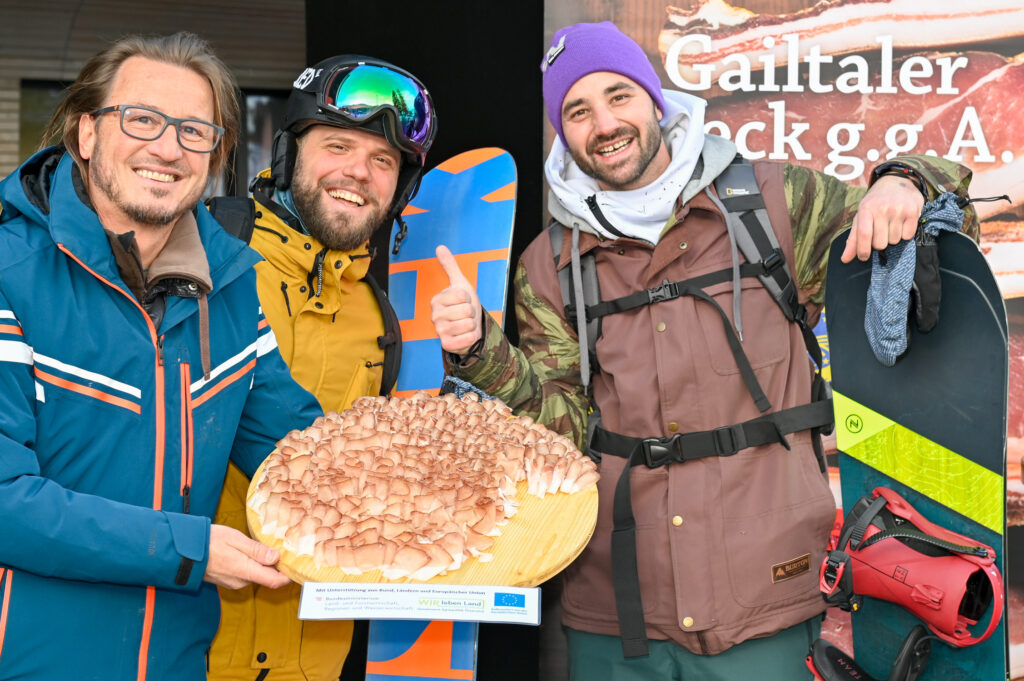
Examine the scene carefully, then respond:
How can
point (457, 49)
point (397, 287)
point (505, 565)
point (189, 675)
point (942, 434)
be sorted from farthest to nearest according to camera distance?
point (457, 49), point (397, 287), point (942, 434), point (189, 675), point (505, 565)

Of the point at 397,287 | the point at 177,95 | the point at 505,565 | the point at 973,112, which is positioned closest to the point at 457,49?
the point at 397,287

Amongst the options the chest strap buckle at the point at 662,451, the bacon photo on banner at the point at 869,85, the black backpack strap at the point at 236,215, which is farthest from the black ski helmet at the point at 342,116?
the chest strap buckle at the point at 662,451

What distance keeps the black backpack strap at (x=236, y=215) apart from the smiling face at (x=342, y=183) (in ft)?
0.46

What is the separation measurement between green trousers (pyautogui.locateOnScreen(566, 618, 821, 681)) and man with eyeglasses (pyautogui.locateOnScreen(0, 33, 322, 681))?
0.96 m

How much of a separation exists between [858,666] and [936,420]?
0.61 metres

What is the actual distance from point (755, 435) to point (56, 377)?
154 cm

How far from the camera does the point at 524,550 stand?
5.08 feet

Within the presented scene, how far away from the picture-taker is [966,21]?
3.18 meters

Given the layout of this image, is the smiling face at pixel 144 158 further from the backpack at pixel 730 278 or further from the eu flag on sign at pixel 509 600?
the eu flag on sign at pixel 509 600

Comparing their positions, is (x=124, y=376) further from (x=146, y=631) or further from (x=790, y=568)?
(x=790, y=568)

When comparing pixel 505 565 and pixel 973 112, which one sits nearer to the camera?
pixel 505 565

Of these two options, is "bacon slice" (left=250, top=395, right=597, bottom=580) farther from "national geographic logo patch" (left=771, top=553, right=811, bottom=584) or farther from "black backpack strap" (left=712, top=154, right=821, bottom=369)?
"black backpack strap" (left=712, top=154, right=821, bottom=369)

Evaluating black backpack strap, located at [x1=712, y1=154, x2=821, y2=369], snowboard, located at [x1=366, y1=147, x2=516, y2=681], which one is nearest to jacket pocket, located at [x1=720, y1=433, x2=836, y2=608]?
black backpack strap, located at [x1=712, y1=154, x2=821, y2=369]

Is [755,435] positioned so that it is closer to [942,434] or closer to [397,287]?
[942,434]
